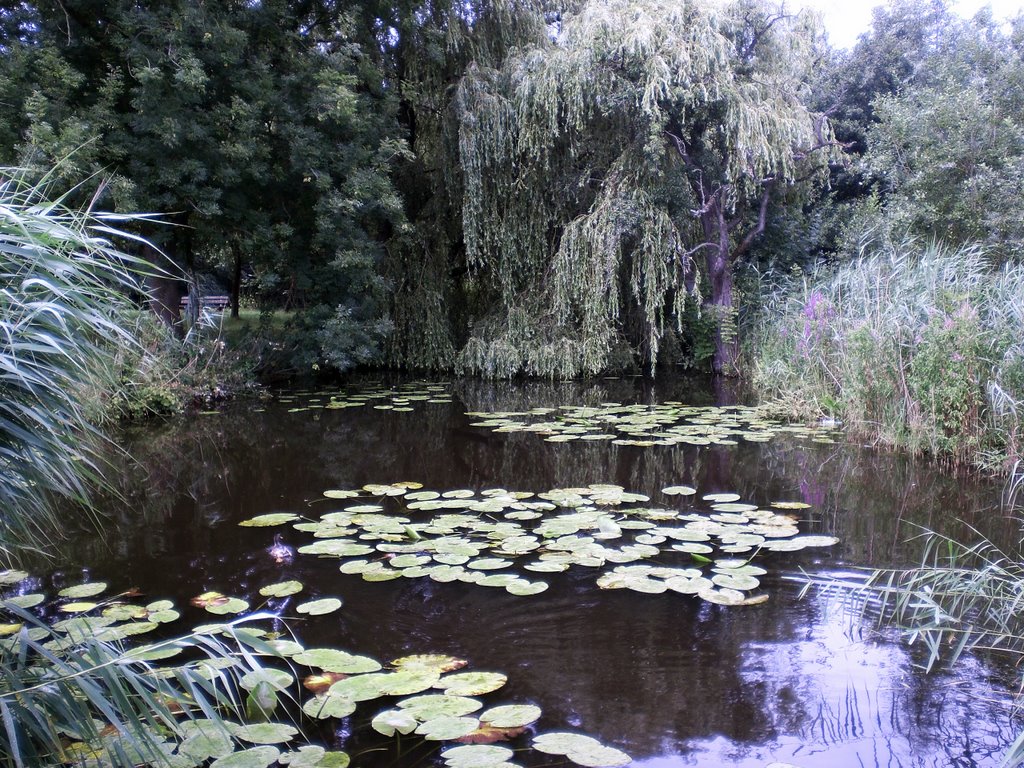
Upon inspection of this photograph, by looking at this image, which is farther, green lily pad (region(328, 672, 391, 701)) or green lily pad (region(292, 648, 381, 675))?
green lily pad (region(292, 648, 381, 675))

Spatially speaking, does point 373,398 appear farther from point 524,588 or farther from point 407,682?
point 407,682

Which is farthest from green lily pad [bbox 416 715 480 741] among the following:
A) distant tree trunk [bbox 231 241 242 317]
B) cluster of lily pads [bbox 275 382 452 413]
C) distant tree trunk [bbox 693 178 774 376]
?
distant tree trunk [bbox 693 178 774 376]

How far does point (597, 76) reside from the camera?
28.7 ft

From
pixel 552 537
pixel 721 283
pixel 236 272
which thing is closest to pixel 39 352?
pixel 552 537

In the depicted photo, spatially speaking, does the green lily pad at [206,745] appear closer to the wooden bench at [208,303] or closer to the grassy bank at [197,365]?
the grassy bank at [197,365]

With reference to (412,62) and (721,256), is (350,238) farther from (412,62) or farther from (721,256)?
(721,256)

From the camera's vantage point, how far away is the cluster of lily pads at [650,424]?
19.2 ft

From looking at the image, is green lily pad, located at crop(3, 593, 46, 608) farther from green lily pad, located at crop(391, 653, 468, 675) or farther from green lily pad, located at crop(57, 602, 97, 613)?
green lily pad, located at crop(391, 653, 468, 675)

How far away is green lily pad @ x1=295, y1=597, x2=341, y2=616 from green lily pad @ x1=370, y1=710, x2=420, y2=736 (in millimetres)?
762

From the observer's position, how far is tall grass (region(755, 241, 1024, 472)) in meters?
4.67

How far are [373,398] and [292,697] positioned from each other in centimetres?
650

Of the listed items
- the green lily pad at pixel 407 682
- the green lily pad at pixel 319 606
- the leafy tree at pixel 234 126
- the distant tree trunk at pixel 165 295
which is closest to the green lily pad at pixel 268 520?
the green lily pad at pixel 319 606

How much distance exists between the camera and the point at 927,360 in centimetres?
489

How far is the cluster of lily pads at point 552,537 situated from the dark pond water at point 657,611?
0.08 m
